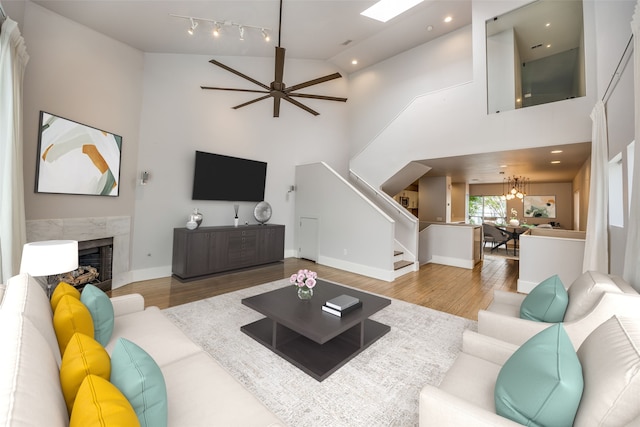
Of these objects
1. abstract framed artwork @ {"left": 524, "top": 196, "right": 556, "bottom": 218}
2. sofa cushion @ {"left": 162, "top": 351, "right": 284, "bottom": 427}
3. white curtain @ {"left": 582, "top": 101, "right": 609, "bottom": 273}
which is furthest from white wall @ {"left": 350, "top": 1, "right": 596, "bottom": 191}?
abstract framed artwork @ {"left": 524, "top": 196, "right": 556, "bottom": 218}

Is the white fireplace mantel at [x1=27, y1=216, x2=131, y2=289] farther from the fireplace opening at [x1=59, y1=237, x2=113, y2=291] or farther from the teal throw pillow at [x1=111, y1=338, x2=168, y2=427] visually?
the teal throw pillow at [x1=111, y1=338, x2=168, y2=427]

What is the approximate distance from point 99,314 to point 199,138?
4.26 metres

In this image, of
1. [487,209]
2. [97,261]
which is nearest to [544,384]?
[97,261]

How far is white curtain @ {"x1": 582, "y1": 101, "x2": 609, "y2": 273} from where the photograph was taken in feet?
10.6

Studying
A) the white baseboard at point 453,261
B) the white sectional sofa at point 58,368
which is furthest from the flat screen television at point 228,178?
the white baseboard at point 453,261

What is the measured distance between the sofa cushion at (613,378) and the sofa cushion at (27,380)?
1.69m

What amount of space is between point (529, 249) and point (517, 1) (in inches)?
168

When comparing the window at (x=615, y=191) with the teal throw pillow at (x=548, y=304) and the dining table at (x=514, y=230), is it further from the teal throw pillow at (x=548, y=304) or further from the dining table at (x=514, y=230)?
the dining table at (x=514, y=230)

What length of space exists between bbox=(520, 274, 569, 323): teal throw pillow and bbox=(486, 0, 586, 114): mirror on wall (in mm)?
3838

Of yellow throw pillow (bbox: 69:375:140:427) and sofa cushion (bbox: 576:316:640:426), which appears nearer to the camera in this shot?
yellow throw pillow (bbox: 69:375:140:427)

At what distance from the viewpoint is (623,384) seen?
0.89 meters

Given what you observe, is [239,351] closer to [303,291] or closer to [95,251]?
[303,291]

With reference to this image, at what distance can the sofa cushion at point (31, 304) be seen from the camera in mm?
1185

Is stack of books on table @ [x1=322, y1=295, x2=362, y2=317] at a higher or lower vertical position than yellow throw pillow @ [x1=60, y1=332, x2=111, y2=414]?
lower
